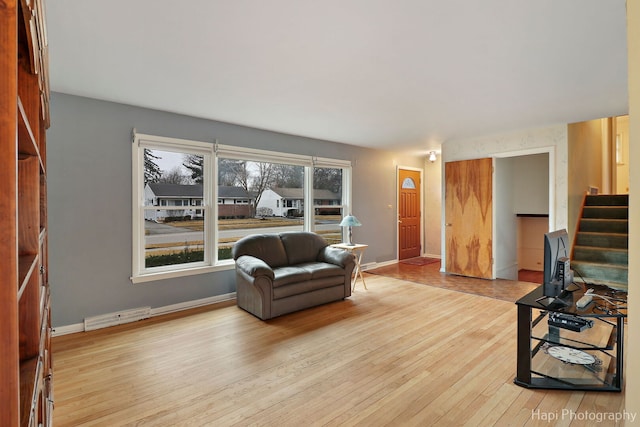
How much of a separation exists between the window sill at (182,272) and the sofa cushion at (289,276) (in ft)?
2.72

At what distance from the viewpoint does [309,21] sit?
6.76 ft

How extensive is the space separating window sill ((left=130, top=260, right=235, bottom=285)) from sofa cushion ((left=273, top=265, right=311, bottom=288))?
0.83m

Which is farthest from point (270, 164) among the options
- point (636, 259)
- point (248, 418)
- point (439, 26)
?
point (636, 259)

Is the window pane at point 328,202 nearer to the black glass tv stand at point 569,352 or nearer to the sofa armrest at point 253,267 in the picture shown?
the sofa armrest at point 253,267

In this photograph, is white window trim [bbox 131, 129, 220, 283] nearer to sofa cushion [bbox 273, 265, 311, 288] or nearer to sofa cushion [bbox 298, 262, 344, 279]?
sofa cushion [bbox 273, 265, 311, 288]

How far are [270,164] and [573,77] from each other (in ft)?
12.2

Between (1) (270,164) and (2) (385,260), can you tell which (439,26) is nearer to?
(1) (270,164)

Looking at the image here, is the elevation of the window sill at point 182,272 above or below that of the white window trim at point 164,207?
below

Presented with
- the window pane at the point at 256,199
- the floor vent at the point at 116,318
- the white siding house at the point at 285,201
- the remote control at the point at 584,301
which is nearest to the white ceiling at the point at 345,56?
the window pane at the point at 256,199

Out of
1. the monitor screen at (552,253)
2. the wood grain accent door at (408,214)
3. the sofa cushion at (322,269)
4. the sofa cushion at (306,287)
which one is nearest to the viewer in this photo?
the monitor screen at (552,253)

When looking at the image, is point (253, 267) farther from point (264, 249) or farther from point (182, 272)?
point (182, 272)

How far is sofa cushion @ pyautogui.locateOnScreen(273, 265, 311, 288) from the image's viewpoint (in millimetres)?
3694

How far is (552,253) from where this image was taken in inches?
94.0

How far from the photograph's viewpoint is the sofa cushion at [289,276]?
12.1ft
